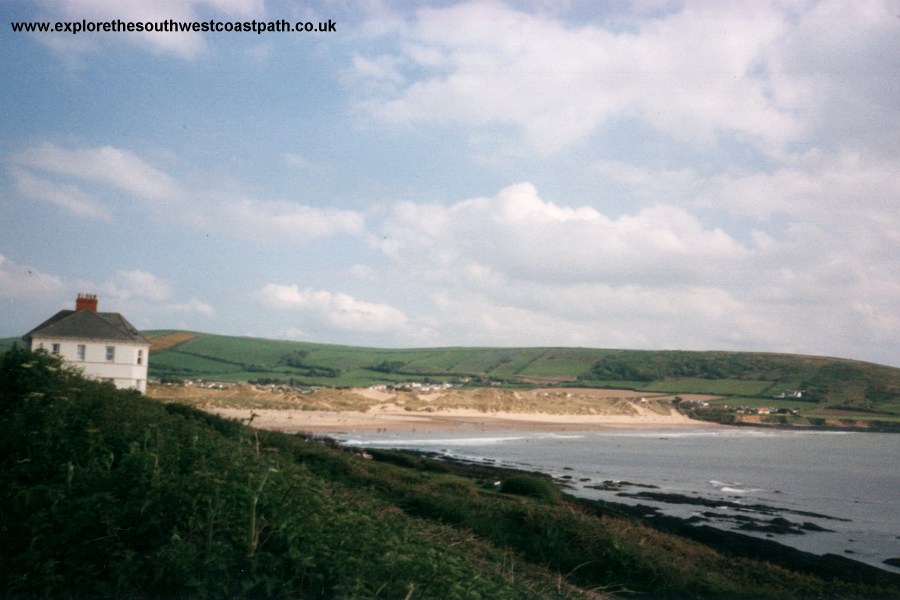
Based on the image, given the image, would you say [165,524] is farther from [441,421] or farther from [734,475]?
[441,421]

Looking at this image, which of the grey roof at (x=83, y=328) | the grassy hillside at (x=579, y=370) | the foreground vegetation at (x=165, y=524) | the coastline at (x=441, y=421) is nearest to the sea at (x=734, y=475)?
the coastline at (x=441, y=421)

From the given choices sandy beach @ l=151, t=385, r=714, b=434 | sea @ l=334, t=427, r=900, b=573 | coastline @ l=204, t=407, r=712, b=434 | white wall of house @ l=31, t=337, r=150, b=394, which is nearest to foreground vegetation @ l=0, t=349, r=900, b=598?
sea @ l=334, t=427, r=900, b=573

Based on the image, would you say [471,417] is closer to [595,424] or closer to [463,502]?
[595,424]

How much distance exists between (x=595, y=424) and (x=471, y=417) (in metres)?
16.7

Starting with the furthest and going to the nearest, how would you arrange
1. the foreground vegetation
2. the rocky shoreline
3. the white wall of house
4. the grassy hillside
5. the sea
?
the grassy hillside, the white wall of house, the sea, the rocky shoreline, the foreground vegetation

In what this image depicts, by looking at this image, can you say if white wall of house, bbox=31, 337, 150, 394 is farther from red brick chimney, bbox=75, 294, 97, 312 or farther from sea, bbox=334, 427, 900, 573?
sea, bbox=334, 427, 900, 573

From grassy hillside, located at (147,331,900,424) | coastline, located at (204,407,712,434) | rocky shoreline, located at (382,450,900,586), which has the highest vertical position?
grassy hillside, located at (147,331,900,424)

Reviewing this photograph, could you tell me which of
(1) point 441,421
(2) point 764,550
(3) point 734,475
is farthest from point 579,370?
(2) point 764,550

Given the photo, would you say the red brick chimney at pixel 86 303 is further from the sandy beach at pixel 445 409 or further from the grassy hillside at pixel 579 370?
the grassy hillside at pixel 579 370

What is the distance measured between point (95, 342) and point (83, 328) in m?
1.03

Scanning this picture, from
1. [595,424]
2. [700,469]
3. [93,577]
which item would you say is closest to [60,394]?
[93,577]

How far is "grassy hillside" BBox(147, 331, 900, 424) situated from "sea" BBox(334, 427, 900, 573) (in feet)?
106

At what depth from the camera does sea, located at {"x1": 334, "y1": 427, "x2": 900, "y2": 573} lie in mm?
26484

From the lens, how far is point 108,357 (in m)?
37.2
